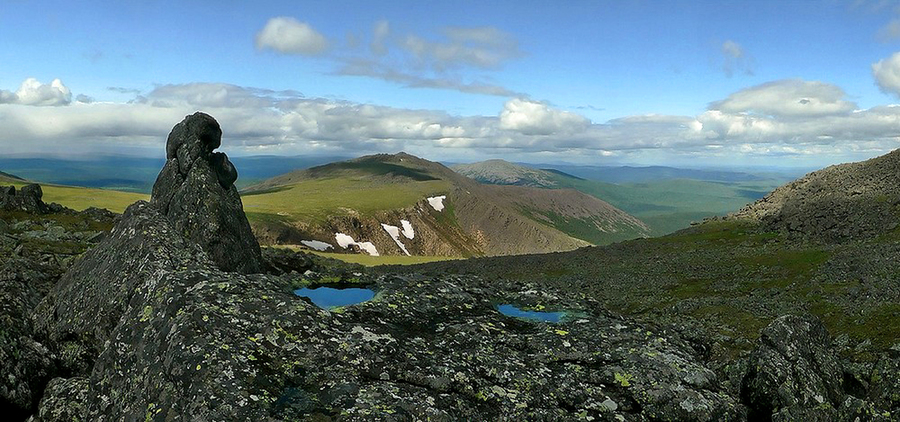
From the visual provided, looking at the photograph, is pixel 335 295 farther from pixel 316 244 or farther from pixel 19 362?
pixel 316 244

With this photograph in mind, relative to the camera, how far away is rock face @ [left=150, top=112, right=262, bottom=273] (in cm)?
2653

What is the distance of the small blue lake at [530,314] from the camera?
44.1ft

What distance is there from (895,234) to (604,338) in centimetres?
9388

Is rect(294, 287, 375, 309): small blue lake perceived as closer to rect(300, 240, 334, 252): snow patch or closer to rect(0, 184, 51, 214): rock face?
rect(0, 184, 51, 214): rock face

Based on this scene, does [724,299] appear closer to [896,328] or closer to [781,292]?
[781,292]

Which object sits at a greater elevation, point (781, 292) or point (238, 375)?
point (238, 375)

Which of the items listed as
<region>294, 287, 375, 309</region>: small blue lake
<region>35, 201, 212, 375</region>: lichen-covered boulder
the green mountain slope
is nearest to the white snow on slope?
the green mountain slope

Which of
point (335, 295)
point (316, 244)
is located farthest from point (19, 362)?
point (316, 244)

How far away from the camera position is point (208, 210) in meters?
27.2

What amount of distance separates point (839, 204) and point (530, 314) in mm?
121242

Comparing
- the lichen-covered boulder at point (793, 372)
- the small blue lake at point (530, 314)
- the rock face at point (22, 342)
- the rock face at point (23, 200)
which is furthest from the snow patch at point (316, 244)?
the lichen-covered boulder at point (793, 372)

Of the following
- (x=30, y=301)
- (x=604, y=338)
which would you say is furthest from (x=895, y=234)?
(x=30, y=301)

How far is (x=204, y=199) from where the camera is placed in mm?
27594

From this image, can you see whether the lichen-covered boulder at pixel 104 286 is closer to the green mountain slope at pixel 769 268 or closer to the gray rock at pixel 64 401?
the gray rock at pixel 64 401
